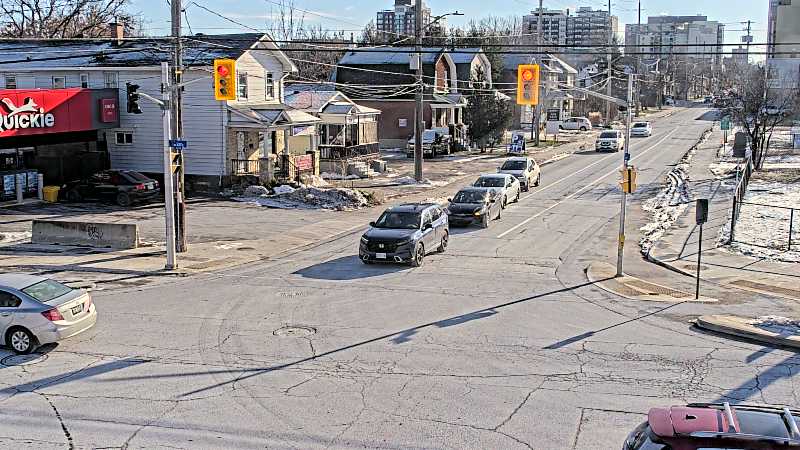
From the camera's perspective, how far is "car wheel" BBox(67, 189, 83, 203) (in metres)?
37.5

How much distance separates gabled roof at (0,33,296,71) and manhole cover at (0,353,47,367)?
26.1 m

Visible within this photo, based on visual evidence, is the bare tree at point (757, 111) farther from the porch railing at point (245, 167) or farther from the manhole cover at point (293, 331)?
the manhole cover at point (293, 331)

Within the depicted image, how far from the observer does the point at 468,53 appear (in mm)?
82562

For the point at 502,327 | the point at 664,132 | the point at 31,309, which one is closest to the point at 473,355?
the point at 502,327

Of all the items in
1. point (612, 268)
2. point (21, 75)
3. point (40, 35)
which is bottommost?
point (612, 268)

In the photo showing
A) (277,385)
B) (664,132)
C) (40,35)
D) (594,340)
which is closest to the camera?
(277,385)

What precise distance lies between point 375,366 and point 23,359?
21.2ft

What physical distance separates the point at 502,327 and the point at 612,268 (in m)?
8.54

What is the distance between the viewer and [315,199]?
38.8m

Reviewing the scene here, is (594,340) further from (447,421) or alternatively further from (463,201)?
(463,201)

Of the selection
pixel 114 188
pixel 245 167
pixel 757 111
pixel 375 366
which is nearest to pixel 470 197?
pixel 245 167

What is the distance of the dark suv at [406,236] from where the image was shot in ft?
82.1

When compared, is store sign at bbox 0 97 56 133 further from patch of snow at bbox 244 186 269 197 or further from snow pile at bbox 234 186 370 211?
patch of snow at bbox 244 186 269 197

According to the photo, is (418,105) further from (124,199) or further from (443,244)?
(443,244)
